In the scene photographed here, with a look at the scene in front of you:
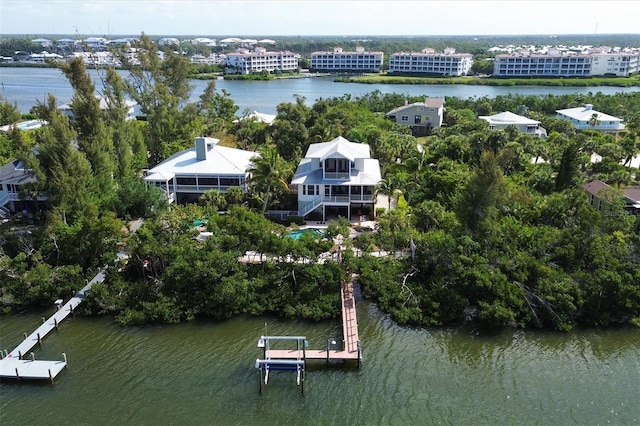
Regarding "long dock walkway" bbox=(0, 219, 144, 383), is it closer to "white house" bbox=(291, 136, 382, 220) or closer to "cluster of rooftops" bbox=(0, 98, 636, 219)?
"cluster of rooftops" bbox=(0, 98, 636, 219)

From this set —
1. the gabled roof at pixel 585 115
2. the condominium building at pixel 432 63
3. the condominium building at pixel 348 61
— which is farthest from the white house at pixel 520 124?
the condominium building at pixel 348 61

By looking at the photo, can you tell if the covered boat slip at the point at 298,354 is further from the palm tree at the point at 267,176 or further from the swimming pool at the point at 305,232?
the palm tree at the point at 267,176

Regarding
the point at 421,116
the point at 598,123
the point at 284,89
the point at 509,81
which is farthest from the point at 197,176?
the point at 509,81

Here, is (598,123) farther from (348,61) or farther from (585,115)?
(348,61)

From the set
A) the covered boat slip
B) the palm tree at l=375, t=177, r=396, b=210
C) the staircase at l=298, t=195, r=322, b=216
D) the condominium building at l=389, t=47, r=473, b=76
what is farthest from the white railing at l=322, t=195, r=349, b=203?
the condominium building at l=389, t=47, r=473, b=76

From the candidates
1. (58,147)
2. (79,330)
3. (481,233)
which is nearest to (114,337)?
(79,330)
